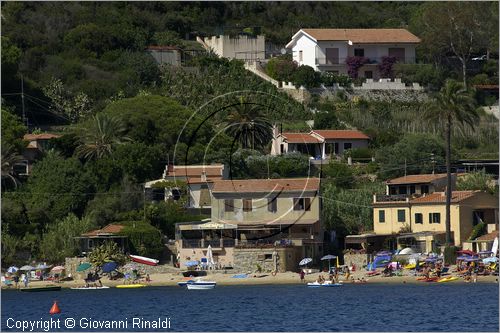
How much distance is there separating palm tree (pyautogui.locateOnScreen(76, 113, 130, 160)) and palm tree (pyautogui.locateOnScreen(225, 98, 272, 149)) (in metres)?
6.86

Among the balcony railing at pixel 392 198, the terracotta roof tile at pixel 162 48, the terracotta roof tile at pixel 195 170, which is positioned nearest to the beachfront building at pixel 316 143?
the terracotta roof tile at pixel 195 170

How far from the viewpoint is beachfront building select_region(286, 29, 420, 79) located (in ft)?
388

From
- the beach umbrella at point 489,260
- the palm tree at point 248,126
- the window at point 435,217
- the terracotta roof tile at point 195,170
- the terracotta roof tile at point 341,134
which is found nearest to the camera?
the beach umbrella at point 489,260

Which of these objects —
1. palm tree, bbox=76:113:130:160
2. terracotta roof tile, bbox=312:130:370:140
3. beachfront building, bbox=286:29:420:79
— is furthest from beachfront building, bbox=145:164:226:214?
beachfront building, bbox=286:29:420:79

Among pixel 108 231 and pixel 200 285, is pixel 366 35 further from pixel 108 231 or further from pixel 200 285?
pixel 200 285

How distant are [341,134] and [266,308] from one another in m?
33.1

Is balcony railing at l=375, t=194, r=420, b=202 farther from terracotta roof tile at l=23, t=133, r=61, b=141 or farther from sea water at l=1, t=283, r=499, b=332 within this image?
terracotta roof tile at l=23, t=133, r=61, b=141

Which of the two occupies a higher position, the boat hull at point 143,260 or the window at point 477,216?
the window at point 477,216

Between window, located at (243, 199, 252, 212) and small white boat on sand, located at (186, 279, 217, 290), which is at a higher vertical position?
window, located at (243, 199, 252, 212)

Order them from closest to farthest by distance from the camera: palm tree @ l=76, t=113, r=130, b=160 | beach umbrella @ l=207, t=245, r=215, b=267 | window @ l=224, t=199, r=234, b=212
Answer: beach umbrella @ l=207, t=245, r=215, b=267 → window @ l=224, t=199, r=234, b=212 → palm tree @ l=76, t=113, r=130, b=160

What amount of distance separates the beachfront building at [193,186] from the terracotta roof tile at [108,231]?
5.61m

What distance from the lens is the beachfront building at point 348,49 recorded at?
118 metres

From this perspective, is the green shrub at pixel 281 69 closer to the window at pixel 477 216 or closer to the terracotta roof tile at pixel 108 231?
the window at pixel 477 216

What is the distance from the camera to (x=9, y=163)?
309 feet
